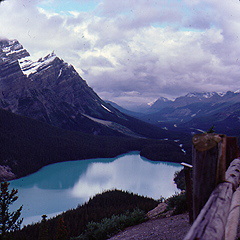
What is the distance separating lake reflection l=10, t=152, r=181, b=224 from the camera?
7556 centimetres

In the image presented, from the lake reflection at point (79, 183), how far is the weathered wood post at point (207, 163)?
212ft

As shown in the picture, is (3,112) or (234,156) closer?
(234,156)

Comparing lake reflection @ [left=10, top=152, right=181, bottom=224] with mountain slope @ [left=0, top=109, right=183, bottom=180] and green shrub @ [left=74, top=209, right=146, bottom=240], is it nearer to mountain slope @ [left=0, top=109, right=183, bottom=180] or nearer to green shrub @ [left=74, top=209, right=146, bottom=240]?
mountain slope @ [left=0, top=109, right=183, bottom=180]

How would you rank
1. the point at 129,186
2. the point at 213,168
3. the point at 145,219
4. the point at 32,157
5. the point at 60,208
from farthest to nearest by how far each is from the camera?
the point at 32,157 < the point at 129,186 < the point at 60,208 < the point at 145,219 < the point at 213,168

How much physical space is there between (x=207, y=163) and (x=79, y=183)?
104446 millimetres

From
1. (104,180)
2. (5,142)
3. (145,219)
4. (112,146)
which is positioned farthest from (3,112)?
(145,219)

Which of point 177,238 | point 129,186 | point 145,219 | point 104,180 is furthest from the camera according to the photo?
point 104,180

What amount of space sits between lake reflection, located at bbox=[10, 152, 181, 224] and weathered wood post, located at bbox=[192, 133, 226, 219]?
64737 mm

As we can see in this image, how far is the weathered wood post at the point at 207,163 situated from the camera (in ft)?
12.8

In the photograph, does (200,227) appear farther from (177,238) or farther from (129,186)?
(129,186)

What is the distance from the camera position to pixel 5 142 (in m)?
151

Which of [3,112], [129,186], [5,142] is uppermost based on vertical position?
[3,112]

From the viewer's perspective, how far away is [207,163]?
12.9ft

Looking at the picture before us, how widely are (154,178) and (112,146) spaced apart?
8780 cm
